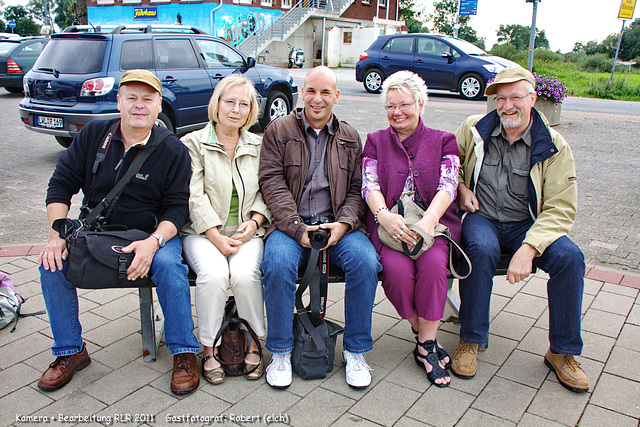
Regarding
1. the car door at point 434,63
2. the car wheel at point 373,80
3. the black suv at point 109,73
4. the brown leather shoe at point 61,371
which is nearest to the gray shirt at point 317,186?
the brown leather shoe at point 61,371

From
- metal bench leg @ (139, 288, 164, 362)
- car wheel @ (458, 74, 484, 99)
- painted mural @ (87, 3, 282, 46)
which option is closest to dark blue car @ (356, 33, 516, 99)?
car wheel @ (458, 74, 484, 99)

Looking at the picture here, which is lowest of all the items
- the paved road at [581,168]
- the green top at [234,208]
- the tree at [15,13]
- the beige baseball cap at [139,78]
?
the paved road at [581,168]

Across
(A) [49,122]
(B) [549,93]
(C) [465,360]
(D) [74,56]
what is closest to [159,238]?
(C) [465,360]

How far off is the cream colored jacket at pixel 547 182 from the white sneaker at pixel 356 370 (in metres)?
1.15

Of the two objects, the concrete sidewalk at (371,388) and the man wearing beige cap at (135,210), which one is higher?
the man wearing beige cap at (135,210)

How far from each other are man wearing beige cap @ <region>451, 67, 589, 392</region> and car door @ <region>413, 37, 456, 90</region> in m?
12.7

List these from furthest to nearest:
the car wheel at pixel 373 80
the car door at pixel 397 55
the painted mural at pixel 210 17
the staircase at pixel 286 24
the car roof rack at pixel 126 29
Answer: the staircase at pixel 286 24, the painted mural at pixel 210 17, the car wheel at pixel 373 80, the car door at pixel 397 55, the car roof rack at pixel 126 29

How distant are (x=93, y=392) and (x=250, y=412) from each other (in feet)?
2.79

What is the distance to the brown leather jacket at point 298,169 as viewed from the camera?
333 centimetres

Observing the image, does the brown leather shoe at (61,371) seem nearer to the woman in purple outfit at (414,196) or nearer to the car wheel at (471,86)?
the woman in purple outfit at (414,196)

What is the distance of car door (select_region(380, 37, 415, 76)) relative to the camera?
16.0 m

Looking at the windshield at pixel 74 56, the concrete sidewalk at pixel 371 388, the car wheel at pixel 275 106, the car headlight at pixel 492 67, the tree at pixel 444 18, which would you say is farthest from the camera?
the tree at pixel 444 18

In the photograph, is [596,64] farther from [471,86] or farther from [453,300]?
[453,300]

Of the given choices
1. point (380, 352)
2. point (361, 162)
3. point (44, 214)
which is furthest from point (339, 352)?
point (44, 214)
